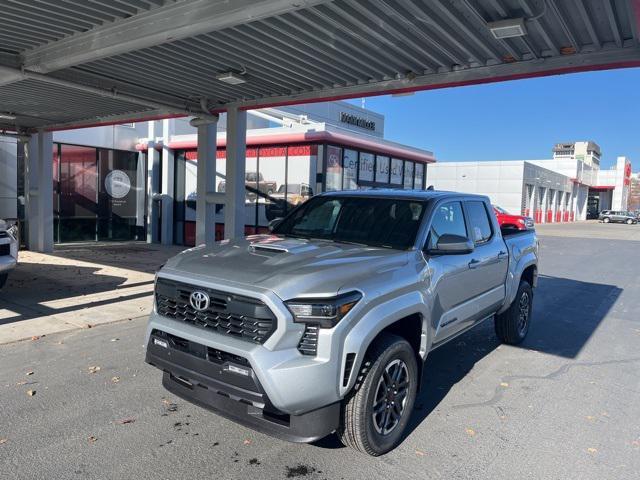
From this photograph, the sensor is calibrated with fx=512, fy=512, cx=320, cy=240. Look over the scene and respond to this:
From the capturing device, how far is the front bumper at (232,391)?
121 inches

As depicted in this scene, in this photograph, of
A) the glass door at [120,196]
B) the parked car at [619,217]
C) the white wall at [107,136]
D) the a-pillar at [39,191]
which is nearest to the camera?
the a-pillar at [39,191]

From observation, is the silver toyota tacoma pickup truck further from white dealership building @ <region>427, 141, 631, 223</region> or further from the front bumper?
white dealership building @ <region>427, 141, 631, 223</region>

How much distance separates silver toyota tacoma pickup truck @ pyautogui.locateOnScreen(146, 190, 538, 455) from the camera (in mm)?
3086

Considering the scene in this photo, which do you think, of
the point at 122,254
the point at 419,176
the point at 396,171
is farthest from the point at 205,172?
the point at 419,176

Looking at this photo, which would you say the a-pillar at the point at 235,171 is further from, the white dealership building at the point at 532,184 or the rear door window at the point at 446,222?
the white dealership building at the point at 532,184

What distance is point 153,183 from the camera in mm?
17641

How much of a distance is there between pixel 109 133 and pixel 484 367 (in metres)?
15.2

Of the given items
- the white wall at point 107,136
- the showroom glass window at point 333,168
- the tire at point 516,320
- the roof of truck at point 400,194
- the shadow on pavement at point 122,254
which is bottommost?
the shadow on pavement at point 122,254

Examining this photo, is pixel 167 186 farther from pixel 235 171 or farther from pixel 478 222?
pixel 478 222

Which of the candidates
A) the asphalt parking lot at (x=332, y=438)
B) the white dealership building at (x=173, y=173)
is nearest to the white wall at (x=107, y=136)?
the white dealership building at (x=173, y=173)

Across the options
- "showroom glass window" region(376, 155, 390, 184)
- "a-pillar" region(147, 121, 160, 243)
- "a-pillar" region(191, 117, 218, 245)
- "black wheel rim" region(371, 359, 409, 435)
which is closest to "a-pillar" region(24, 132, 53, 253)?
"a-pillar" region(147, 121, 160, 243)

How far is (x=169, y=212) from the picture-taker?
1744cm

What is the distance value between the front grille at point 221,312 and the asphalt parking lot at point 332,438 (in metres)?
0.92

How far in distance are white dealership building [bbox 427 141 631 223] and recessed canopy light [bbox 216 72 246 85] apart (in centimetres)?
3964
